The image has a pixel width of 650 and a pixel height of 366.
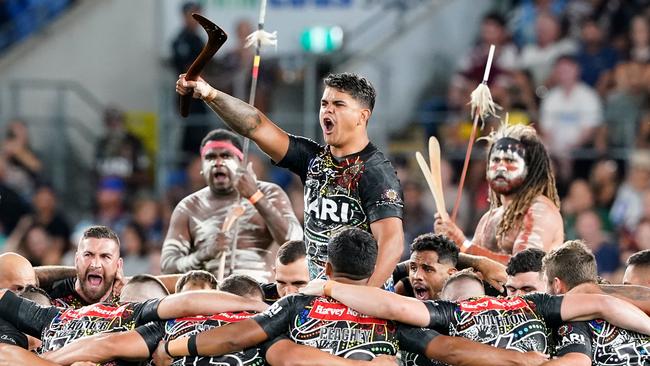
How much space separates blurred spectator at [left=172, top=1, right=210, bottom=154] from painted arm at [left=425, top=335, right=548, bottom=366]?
28.0 ft

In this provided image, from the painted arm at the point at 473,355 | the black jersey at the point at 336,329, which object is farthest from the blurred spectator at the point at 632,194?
the black jersey at the point at 336,329

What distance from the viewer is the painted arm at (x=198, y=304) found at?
705 centimetres

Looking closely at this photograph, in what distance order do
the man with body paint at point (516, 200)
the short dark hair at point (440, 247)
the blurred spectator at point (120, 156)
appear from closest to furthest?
the short dark hair at point (440, 247) → the man with body paint at point (516, 200) → the blurred spectator at point (120, 156)

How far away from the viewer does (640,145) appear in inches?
524

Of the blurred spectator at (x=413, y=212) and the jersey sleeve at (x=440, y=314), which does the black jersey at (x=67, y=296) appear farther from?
the blurred spectator at (x=413, y=212)

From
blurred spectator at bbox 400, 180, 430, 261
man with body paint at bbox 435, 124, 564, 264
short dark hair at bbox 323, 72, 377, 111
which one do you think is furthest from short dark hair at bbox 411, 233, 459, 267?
blurred spectator at bbox 400, 180, 430, 261

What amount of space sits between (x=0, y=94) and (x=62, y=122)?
1.02m

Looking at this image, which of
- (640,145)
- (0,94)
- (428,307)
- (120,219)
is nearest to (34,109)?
(0,94)

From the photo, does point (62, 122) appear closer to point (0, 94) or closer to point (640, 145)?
point (0, 94)

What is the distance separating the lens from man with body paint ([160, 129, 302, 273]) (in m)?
9.72

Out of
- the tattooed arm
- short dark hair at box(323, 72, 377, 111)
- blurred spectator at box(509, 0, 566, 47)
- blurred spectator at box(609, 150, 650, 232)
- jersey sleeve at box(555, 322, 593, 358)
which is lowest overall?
jersey sleeve at box(555, 322, 593, 358)

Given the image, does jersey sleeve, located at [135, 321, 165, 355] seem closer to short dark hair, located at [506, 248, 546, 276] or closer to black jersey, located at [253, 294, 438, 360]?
black jersey, located at [253, 294, 438, 360]

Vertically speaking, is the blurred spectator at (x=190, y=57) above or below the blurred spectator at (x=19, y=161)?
above

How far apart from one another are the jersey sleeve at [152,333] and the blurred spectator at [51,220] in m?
7.56
